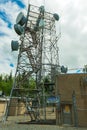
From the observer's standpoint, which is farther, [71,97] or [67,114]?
[71,97]

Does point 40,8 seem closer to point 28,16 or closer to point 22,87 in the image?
point 28,16

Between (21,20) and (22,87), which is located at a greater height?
(21,20)

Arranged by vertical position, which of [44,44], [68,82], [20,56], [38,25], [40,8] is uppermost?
[40,8]

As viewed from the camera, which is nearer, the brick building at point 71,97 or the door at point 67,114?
the brick building at point 71,97

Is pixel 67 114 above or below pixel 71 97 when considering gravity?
below

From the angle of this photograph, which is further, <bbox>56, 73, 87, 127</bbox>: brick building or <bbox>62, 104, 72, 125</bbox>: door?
<bbox>62, 104, 72, 125</bbox>: door

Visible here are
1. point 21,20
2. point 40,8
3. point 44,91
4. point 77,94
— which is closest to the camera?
point 77,94

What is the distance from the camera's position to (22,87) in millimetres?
28969

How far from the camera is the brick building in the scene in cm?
1964

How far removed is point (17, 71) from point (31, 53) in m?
3.55

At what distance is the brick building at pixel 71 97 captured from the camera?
19641mm

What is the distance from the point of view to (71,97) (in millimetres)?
20703

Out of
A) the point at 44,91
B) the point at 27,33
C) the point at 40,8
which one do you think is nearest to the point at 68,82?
the point at 44,91

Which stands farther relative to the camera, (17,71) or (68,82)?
(17,71)
